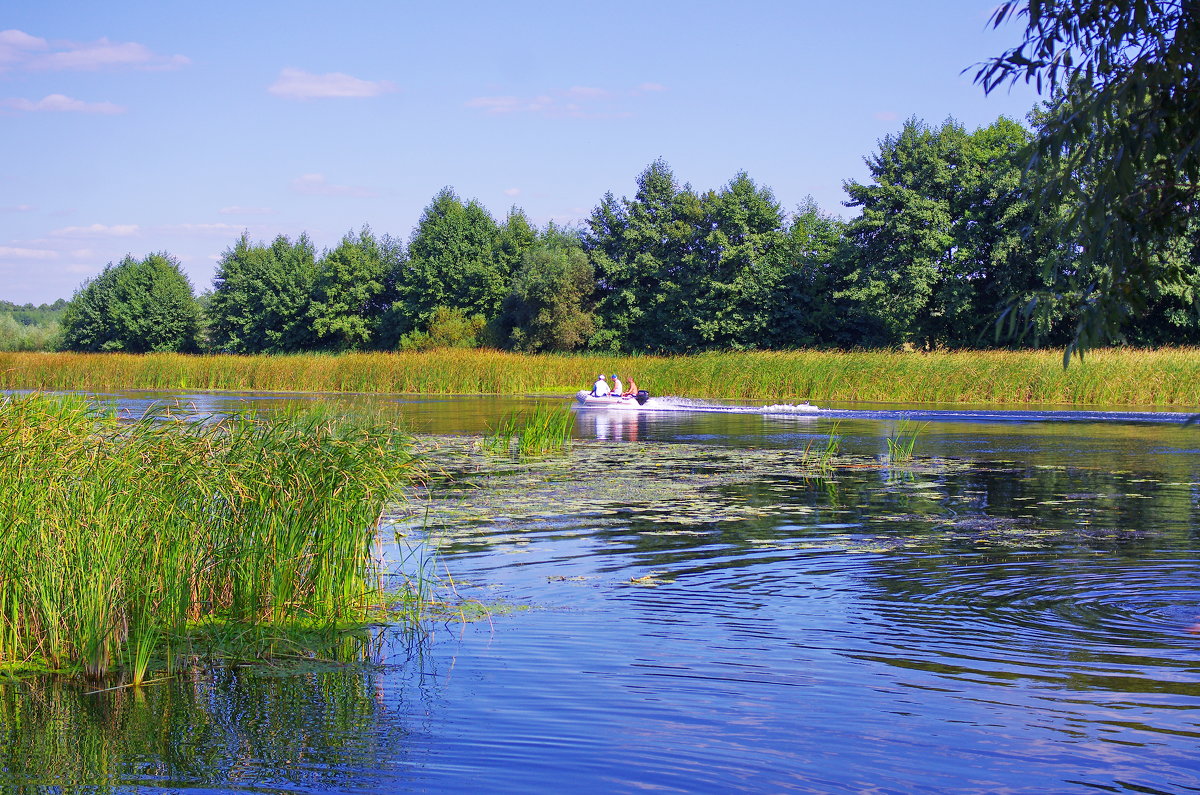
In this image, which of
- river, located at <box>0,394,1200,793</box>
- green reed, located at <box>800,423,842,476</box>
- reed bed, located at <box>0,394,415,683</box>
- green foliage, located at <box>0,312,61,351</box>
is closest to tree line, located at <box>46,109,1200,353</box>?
green foliage, located at <box>0,312,61,351</box>

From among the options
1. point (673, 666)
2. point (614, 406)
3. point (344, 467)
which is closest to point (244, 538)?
point (344, 467)

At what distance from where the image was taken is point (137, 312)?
86.1 metres

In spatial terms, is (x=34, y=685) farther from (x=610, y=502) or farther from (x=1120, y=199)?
(x=610, y=502)

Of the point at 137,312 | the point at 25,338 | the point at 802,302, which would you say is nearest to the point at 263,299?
the point at 137,312

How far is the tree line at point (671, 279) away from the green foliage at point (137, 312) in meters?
0.17

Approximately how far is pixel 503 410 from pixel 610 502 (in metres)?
18.5

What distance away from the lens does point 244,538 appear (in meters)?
7.24

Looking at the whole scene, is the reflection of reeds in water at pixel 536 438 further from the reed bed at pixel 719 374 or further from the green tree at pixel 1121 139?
the reed bed at pixel 719 374

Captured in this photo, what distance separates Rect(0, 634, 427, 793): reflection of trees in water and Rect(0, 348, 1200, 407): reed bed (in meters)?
30.9

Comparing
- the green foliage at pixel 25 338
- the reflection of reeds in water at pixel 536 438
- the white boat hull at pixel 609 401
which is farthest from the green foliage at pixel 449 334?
the reflection of reeds in water at pixel 536 438

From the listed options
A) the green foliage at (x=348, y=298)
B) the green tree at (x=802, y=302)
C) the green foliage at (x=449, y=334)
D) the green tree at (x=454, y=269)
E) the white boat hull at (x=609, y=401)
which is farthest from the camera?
the green foliage at (x=348, y=298)

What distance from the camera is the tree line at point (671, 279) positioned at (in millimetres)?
53188

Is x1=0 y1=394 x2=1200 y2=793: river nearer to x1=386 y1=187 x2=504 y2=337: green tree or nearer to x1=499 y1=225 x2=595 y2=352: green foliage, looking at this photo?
x1=499 y1=225 x2=595 y2=352: green foliage

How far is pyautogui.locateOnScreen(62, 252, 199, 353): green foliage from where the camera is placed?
283 ft
